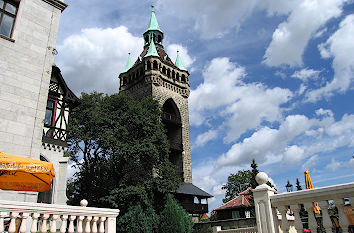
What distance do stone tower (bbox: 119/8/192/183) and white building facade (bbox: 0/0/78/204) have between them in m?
20.8

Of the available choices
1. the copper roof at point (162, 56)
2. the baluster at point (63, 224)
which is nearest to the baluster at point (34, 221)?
the baluster at point (63, 224)

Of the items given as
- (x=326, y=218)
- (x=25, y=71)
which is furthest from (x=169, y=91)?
(x=326, y=218)

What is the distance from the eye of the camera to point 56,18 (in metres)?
14.2

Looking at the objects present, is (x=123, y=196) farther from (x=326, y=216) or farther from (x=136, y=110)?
(x=326, y=216)

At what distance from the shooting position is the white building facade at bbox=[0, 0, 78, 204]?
1120 centimetres

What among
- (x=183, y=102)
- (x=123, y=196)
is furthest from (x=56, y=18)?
(x=183, y=102)

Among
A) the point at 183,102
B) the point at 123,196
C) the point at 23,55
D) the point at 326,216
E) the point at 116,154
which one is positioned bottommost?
the point at 326,216

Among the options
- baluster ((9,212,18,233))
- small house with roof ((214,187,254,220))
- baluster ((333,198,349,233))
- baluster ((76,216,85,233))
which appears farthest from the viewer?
small house with roof ((214,187,254,220))

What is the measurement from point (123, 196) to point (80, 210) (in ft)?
55.3

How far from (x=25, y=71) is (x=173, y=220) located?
1502cm

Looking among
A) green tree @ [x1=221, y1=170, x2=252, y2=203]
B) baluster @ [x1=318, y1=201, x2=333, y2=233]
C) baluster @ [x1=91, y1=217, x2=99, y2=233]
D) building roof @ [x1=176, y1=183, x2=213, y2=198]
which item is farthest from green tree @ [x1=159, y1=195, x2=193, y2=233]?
green tree @ [x1=221, y1=170, x2=252, y2=203]

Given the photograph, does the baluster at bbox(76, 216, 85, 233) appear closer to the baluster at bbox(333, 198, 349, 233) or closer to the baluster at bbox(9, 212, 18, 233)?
the baluster at bbox(9, 212, 18, 233)

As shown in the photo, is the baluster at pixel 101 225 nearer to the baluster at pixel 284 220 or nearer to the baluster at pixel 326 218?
the baluster at pixel 284 220

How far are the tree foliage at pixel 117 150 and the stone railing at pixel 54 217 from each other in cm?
1739
